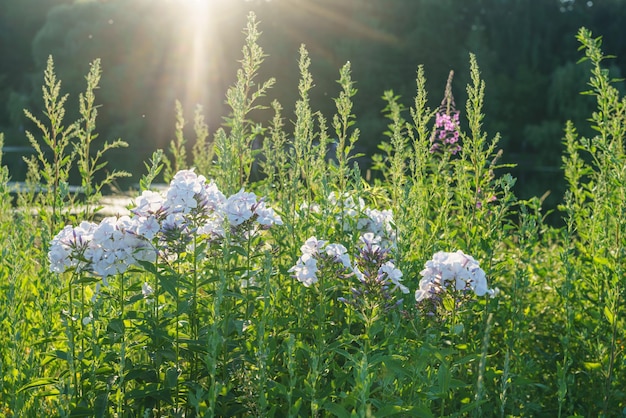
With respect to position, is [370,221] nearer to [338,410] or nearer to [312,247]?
[312,247]

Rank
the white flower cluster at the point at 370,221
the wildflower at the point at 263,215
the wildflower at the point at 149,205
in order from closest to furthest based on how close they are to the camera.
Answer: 1. the wildflower at the point at 149,205
2. the wildflower at the point at 263,215
3. the white flower cluster at the point at 370,221

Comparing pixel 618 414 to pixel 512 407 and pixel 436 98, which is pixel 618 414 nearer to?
pixel 512 407

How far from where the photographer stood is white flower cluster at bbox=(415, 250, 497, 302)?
2.52m

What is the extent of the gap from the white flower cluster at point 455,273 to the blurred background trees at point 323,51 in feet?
81.2

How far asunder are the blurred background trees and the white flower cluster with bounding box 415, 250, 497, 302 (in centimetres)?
2476

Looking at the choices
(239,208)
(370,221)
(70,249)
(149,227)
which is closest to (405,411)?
(239,208)

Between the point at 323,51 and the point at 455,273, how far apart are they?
1165 inches

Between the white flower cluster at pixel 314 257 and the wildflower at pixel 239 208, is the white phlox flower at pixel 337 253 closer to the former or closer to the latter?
the white flower cluster at pixel 314 257

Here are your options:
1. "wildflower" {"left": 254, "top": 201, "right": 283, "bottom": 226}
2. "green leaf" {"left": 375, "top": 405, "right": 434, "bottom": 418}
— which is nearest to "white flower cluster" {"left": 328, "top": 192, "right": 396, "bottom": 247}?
"wildflower" {"left": 254, "top": 201, "right": 283, "bottom": 226}

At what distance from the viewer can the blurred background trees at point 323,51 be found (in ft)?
93.9

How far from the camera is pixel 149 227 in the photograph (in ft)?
8.57

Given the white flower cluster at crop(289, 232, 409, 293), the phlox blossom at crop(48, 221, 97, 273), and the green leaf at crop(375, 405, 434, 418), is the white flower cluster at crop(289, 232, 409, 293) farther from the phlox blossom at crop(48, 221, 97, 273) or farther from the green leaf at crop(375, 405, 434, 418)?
the phlox blossom at crop(48, 221, 97, 273)

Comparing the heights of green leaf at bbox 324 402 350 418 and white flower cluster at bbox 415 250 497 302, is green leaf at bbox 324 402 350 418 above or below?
below

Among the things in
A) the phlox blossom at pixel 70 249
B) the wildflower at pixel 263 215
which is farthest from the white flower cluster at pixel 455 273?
the phlox blossom at pixel 70 249
